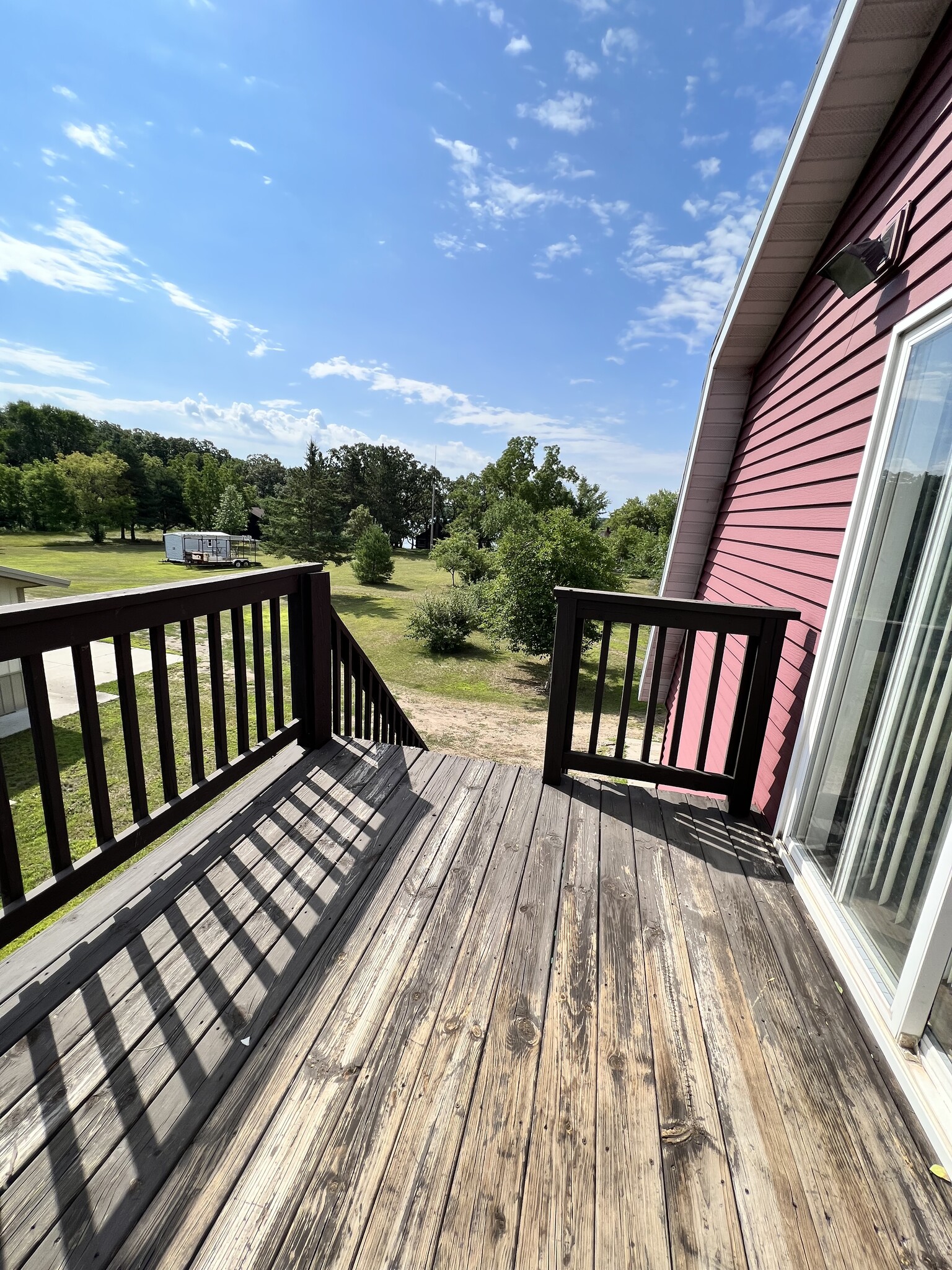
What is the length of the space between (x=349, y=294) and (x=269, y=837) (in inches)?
586

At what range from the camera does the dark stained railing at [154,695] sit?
4.37ft

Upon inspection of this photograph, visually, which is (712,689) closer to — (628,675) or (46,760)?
(628,675)

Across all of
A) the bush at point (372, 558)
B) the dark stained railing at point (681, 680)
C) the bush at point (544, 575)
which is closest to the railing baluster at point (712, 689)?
the dark stained railing at point (681, 680)

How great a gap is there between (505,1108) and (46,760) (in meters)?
1.46

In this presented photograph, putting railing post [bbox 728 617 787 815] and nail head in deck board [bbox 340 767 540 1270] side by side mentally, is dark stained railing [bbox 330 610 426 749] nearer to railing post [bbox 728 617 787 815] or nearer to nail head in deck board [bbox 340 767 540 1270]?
nail head in deck board [bbox 340 767 540 1270]

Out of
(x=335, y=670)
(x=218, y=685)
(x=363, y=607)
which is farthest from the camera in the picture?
(x=363, y=607)

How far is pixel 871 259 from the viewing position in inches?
80.7

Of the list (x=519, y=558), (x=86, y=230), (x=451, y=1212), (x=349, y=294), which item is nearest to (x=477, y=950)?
(x=451, y=1212)

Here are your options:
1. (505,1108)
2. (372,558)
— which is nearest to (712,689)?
(505,1108)

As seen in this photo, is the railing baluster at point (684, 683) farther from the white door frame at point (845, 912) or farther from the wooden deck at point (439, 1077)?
the wooden deck at point (439, 1077)

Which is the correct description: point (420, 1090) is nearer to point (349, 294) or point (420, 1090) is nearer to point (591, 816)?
A: point (591, 816)

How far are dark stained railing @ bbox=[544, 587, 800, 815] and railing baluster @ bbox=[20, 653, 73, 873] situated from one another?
5.79 feet

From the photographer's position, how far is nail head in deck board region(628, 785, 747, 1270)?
0.95m

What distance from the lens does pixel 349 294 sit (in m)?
13.1
